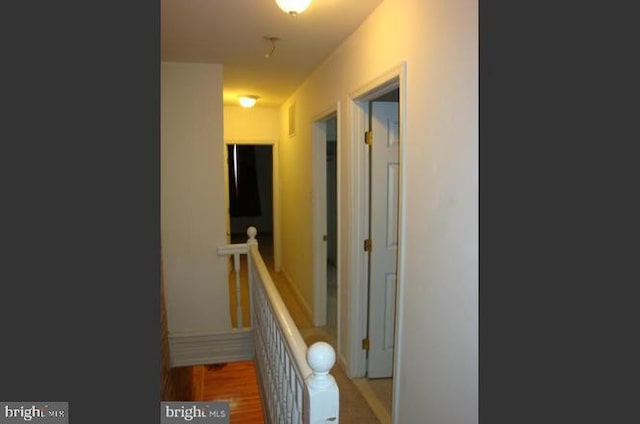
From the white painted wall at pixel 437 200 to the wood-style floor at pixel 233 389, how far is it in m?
2.79

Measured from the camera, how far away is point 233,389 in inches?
192

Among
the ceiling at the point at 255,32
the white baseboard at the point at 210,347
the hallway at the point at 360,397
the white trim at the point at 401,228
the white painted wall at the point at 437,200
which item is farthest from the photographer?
the white baseboard at the point at 210,347

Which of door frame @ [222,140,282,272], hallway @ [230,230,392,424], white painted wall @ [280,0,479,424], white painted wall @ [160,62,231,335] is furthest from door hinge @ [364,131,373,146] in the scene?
door frame @ [222,140,282,272]

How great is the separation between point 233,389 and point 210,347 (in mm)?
1545

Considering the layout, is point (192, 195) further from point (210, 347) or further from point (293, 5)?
point (293, 5)

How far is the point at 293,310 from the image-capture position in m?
4.72

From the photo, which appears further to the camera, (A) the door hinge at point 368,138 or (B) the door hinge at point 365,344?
(B) the door hinge at point 365,344

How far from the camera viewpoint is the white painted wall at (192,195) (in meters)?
3.45

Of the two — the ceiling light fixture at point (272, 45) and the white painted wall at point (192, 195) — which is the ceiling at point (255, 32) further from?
the white painted wall at point (192, 195)

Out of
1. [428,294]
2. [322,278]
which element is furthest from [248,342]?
[428,294]

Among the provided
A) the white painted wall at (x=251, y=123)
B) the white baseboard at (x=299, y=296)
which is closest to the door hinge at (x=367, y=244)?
the white baseboard at (x=299, y=296)

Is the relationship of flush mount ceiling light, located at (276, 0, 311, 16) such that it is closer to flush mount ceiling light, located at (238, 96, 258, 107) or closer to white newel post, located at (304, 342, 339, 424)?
white newel post, located at (304, 342, 339, 424)

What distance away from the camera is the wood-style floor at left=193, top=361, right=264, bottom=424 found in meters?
4.39

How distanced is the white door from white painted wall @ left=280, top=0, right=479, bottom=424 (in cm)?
45
